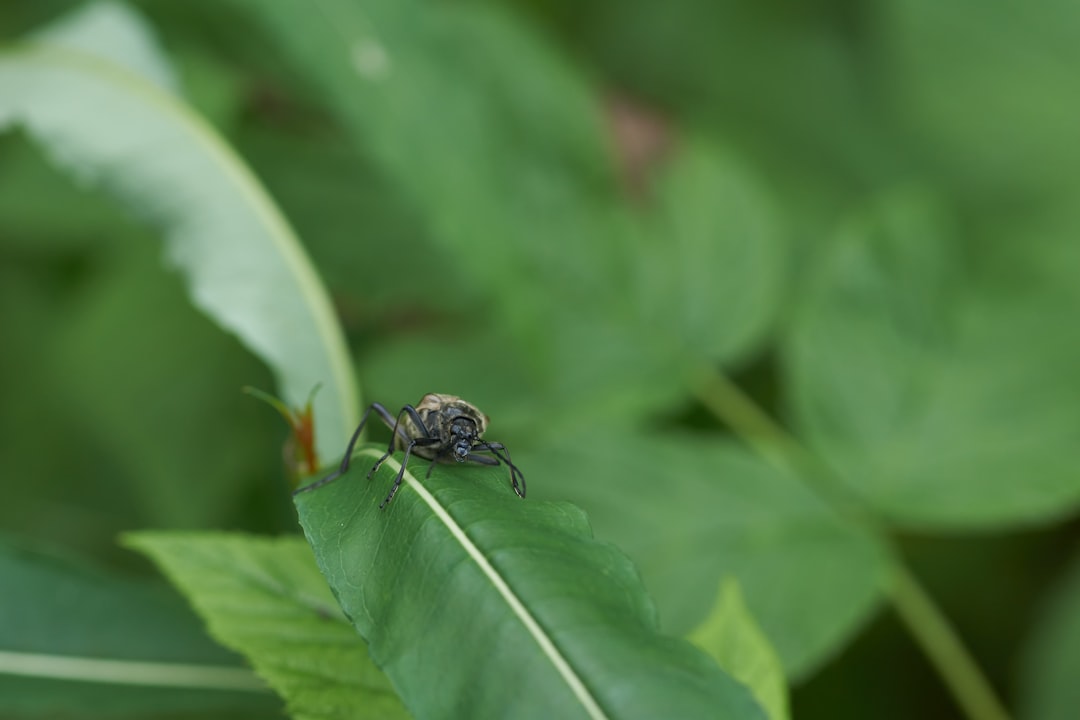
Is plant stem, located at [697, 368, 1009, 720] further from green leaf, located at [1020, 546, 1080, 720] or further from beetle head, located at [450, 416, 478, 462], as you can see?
beetle head, located at [450, 416, 478, 462]

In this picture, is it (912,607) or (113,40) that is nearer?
(113,40)

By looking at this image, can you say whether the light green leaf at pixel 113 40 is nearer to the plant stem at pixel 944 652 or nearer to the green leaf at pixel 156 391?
the green leaf at pixel 156 391

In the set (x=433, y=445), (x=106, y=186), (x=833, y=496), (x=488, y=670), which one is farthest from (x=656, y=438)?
(x=488, y=670)

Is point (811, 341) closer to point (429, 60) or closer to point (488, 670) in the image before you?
point (429, 60)

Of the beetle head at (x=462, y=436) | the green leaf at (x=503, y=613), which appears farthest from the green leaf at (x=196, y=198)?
the green leaf at (x=503, y=613)

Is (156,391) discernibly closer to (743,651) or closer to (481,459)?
(481,459)

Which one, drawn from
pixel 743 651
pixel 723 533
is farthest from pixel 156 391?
pixel 743 651

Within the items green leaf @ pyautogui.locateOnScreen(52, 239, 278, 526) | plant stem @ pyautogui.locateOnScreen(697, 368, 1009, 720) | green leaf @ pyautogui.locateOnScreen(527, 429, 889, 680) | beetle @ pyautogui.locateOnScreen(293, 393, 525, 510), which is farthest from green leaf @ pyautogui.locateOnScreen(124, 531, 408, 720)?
green leaf @ pyautogui.locateOnScreen(52, 239, 278, 526)
